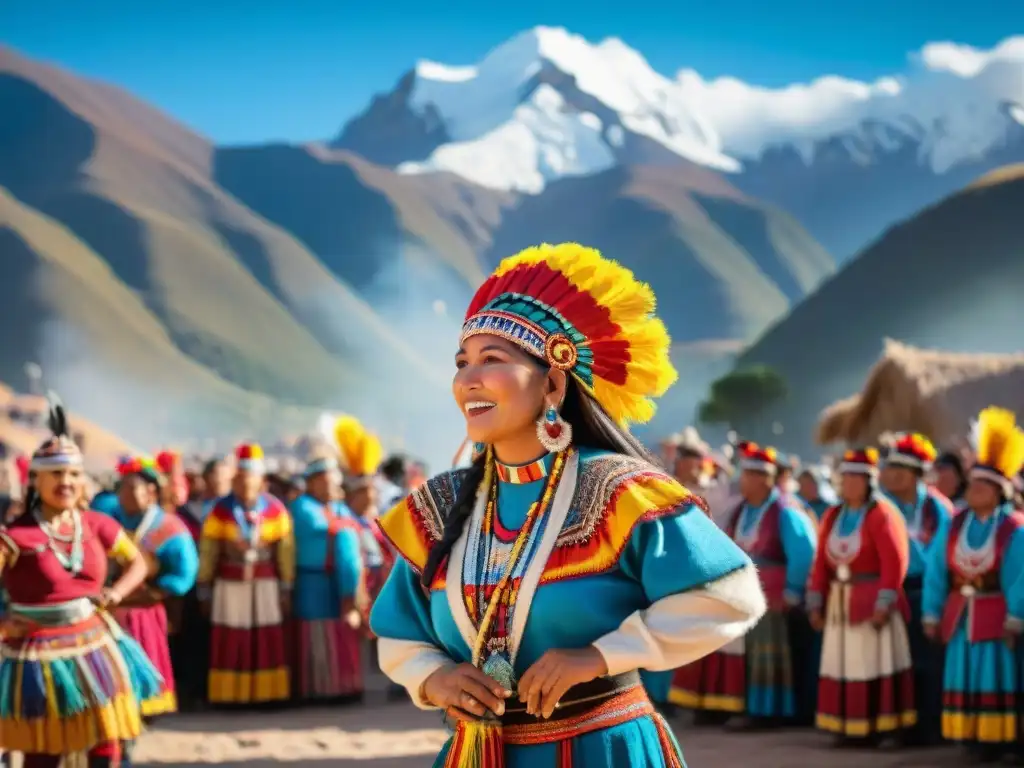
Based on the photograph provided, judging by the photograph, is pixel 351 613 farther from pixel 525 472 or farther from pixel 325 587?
pixel 525 472

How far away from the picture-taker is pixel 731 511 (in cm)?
978

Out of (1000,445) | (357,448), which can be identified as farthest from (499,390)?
(357,448)

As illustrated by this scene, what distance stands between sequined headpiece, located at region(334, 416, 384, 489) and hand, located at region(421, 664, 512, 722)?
26.4ft

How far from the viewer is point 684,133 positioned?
5792 inches

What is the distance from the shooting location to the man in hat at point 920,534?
8.87m

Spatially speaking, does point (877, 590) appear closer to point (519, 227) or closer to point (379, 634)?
point (379, 634)

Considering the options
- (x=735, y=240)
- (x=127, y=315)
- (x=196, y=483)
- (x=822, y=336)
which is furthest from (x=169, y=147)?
(x=196, y=483)

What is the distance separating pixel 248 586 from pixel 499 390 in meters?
7.40

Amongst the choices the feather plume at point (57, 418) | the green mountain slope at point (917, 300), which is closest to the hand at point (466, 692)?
the feather plume at point (57, 418)

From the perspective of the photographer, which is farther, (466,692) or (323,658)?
(323,658)

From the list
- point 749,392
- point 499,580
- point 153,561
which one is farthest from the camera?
point 749,392

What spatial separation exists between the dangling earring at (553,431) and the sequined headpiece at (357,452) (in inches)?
313

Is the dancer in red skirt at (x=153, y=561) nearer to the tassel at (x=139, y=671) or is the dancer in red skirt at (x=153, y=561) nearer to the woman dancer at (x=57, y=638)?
the tassel at (x=139, y=671)

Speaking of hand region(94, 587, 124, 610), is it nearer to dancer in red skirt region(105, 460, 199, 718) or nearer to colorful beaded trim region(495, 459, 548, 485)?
dancer in red skirt region(105, 460, 199, 718)
